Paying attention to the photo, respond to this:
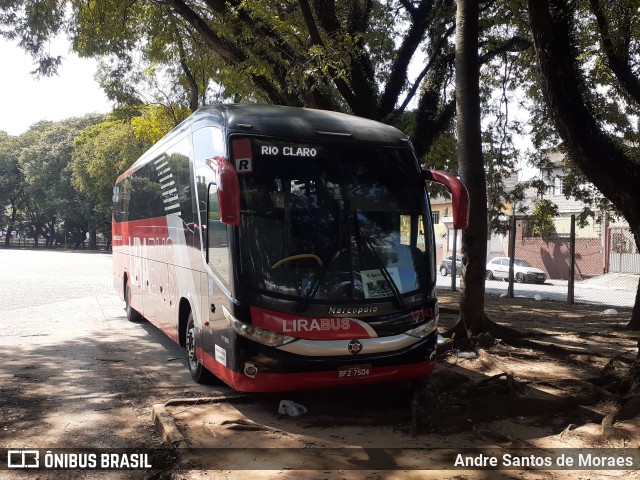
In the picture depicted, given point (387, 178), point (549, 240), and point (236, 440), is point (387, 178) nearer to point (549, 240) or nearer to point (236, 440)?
point (236, 440)

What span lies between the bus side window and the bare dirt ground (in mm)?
1463

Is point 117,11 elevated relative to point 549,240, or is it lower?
elevated

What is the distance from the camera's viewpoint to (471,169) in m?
9.47

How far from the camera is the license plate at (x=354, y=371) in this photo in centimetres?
612

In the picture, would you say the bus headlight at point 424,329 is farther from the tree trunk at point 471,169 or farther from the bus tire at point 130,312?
the bus tire at point 130,312

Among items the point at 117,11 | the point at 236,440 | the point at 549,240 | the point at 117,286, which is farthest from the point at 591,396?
the point at 549,240

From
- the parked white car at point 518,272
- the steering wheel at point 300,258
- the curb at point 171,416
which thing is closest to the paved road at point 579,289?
the parked white car at point 518,272

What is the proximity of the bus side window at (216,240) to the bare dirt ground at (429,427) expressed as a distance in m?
1.46

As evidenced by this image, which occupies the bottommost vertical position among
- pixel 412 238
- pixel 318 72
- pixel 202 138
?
pixel 412 238

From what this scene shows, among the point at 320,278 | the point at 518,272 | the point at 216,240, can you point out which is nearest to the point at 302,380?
the point at 320,278

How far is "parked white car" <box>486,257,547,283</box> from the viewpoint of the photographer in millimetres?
32750

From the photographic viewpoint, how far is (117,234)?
1562cm

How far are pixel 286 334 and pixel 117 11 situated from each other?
458 inches

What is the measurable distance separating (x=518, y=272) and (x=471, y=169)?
2545 cm
